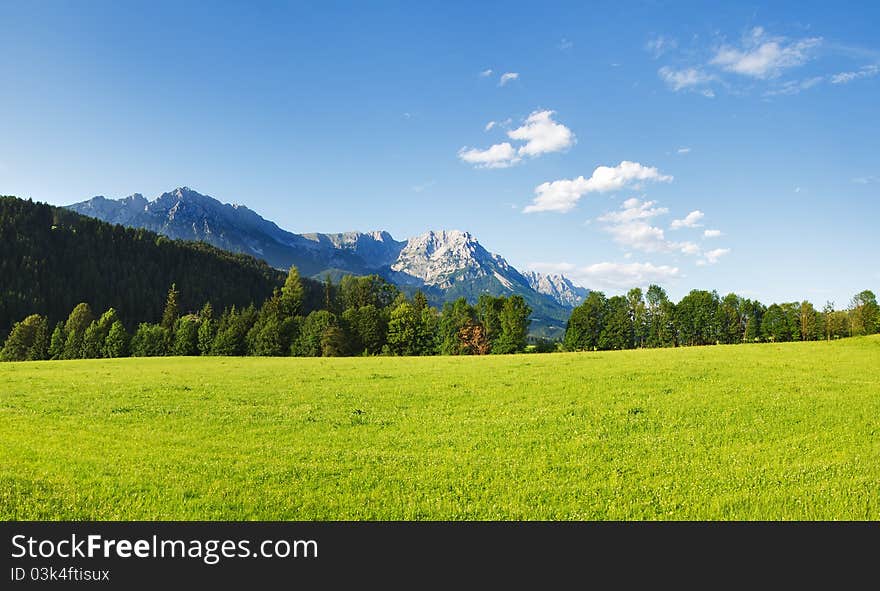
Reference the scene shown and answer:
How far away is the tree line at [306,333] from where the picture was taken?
96.8 m

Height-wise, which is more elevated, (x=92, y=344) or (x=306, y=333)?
(x=306, y=333)

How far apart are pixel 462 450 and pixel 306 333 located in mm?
86912

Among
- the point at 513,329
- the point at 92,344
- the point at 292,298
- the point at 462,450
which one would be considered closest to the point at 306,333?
the point at 292,298

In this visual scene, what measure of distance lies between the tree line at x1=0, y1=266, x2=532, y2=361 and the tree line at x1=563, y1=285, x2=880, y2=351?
1810cm

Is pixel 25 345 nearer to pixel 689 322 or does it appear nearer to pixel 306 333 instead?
pixel 306 333

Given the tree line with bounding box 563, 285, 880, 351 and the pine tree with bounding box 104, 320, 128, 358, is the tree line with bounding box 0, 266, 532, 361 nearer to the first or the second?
the pine tree with bounding box 104, 320, 128, 358

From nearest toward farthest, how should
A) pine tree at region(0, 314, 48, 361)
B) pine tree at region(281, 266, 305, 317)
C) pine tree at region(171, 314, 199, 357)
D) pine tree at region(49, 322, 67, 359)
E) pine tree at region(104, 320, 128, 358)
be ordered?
pine tree at region(104, 320, 128, 358) < pine tree at region(171, 314, 199, 357) < pine tree at region(49, 322, 67, 359) < pine tree at region(281, 266, 305, 317) < pine tree at region(0, 314, 48, 361)

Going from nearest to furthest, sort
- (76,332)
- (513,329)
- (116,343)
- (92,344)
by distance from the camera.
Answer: (513,329) < (116,343) < (92,344) < (76,332)

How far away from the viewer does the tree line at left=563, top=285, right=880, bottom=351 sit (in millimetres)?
109688

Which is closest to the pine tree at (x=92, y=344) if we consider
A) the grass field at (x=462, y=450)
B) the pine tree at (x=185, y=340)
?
the pine tree at (x=185, y=340)

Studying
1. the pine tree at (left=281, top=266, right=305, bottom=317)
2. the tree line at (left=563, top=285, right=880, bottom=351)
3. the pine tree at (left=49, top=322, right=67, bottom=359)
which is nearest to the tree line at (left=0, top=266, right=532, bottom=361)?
the pine tree at (left=281, top=266, right=305, bottom=317)

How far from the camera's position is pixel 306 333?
97.5 m

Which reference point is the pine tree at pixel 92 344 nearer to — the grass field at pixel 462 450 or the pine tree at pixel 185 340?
the pine tree at pixel 185 340

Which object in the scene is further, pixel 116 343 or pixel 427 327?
pixel 116 343
